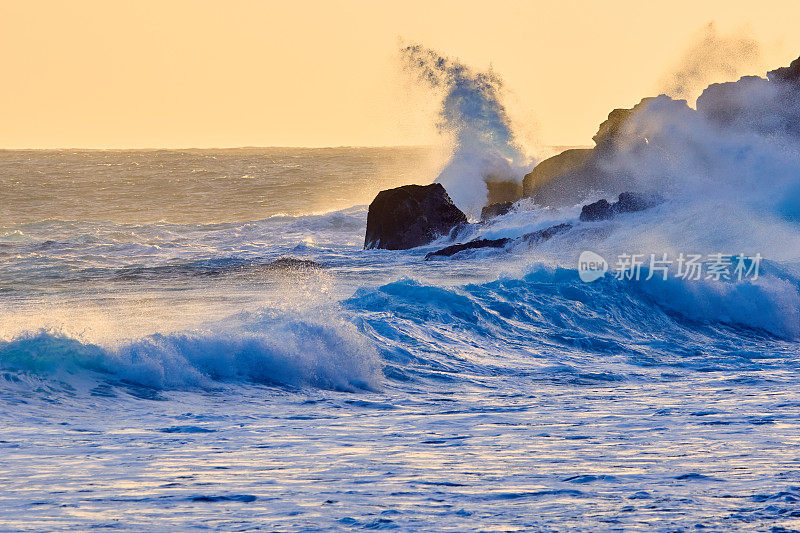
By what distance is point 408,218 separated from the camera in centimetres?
2311

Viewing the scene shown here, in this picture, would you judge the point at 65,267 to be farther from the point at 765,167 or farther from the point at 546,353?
the point at 765,167

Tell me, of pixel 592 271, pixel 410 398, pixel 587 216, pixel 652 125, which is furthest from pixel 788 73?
pixel 410 398

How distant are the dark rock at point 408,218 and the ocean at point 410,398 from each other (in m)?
3.91

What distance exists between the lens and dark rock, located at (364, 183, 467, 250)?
22906 millimetres

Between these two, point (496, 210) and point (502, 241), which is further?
point (496, 210)

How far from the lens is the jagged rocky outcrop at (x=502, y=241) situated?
20.3m

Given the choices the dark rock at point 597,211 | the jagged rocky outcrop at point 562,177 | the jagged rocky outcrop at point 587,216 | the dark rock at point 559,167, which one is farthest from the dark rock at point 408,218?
the dark rock at point 597,211

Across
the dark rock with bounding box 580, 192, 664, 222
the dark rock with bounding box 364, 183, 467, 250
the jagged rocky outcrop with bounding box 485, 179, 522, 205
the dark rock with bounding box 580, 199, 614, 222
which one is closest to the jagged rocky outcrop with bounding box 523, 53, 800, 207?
the dark rock with bounding box 580, 192, 664, 222

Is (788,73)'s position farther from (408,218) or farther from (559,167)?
(408,218)

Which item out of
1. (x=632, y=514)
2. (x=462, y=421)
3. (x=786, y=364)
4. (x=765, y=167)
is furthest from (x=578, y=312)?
(x=765, y=167)

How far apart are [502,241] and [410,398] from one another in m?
12.7

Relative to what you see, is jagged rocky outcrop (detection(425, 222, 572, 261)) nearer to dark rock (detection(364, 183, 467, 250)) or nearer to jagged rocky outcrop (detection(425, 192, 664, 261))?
jagged rocky outcrop (detection(425, 192, 664, 261))

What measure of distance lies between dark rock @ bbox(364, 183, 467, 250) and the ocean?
391 cm

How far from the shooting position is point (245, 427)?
6.83m
